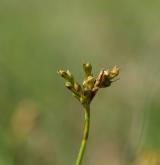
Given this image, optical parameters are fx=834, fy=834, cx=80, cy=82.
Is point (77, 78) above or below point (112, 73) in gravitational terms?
above

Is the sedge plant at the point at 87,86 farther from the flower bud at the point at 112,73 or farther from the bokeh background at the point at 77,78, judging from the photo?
the bokeh background at the point at 77,78

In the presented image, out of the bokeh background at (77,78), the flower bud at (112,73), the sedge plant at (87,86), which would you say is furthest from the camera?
the bokeh background at (77,78)

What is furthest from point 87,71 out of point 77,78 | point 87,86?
point 77,78

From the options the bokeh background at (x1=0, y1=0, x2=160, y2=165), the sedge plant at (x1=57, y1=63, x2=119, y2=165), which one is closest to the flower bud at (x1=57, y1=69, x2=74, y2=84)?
the sedge plant at (x1=57, y1=63, x2=119, y2=165)

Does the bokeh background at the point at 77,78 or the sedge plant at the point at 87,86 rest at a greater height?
the bokeh background at the point at 77,78

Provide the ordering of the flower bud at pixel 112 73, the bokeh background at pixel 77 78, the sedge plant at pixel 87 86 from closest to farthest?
the sedge plant at pixel 87 86, the flower bud at pixel 112 73, the bokeh background at pixel 77 78

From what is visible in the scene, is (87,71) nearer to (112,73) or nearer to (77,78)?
(112,73)

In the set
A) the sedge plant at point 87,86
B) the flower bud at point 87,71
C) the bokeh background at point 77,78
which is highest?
the bokeh background at point 77,78

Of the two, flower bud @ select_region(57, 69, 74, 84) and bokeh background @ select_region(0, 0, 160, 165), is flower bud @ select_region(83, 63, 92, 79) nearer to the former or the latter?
flower bud @ select_region(57, 69, 74, 84)

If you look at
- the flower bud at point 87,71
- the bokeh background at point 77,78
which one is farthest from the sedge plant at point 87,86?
the bokeh background at point 77,78

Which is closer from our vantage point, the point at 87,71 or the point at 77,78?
the point at 87,71
